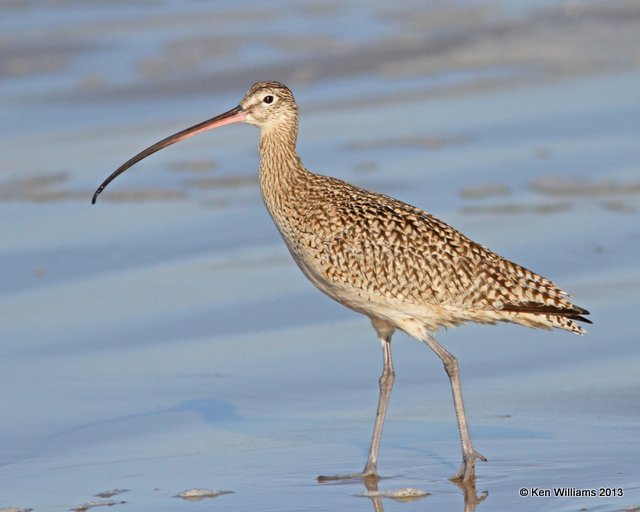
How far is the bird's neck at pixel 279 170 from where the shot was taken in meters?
8.06

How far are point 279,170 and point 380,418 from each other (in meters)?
1.59

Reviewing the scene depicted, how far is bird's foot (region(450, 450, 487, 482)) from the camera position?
23.1 ft

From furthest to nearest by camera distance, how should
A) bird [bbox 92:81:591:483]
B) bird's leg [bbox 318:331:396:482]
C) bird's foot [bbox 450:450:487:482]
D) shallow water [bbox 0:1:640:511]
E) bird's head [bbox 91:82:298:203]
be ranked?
bird's head [bbox 91:82:298:203]
bird [bbox 92:81:591:483]
shallow water [bbox 0:1:640:511]
bird's leg [bbox 318:331:396:482]
bird's foot [bbox 450:450:487:482]

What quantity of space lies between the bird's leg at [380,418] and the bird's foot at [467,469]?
40 cm

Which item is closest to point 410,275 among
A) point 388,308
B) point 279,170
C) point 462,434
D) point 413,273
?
point 413,273

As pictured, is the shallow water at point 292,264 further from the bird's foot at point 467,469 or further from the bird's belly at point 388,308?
the bird's belly at point 388,308

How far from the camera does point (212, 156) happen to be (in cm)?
1402

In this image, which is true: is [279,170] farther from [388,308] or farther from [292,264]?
[292,264]

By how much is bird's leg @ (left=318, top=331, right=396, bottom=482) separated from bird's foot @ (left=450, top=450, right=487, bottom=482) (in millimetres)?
404

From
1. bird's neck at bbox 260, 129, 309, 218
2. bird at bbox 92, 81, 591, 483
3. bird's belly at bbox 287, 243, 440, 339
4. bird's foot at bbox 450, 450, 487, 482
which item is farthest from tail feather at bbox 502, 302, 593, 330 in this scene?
bird's neck at bbox 260, 129, 309, 218

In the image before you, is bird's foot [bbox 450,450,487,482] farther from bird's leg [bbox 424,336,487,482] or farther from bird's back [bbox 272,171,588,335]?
bird's back [bbox 272,171,588,335]

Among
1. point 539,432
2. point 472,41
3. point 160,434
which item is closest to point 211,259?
point 160,434

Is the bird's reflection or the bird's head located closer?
the bird's reflection

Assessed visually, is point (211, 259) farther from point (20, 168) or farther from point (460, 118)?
point (460, 118)
